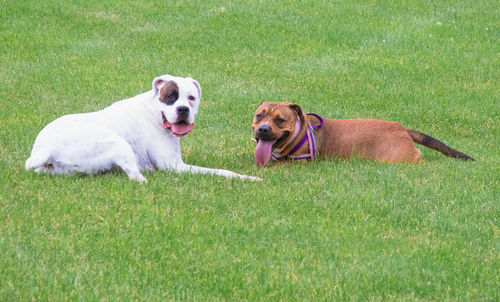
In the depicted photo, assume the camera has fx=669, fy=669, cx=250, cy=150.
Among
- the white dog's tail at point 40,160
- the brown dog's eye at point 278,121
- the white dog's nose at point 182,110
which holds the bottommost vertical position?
the brown dog's eye at point 278,121

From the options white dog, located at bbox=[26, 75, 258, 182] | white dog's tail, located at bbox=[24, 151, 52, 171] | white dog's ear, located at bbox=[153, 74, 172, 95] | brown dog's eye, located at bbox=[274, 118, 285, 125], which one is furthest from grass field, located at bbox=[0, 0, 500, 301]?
white dog's ear, located at bbox=[153, 74, 172, 95]

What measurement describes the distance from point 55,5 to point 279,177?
11362 millimetres

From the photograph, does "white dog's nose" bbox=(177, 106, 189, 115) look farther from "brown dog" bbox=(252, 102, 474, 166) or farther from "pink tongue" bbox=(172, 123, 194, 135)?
"brown dog" bbox=(252, 102, 474, 166)

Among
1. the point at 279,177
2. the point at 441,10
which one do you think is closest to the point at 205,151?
the point at 279,177

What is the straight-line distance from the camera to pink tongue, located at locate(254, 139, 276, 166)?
7.81 meters

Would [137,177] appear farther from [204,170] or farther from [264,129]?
[264,129]

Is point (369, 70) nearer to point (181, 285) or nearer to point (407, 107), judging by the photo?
point (407, 107)

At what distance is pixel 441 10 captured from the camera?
17266 millimetres

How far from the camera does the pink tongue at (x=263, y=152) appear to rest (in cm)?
781

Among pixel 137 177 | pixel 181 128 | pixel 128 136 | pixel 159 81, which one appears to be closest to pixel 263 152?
pixel 181 128

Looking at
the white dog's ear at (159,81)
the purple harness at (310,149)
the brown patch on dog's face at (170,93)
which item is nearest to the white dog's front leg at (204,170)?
the brown patch on dog's face at (170,93)

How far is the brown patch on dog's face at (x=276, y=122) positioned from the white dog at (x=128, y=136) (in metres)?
0.82

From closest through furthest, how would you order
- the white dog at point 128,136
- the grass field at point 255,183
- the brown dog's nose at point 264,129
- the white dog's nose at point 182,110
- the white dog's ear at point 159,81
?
the grass field at point 255,183
the white dog at point 128,136
the white dog's nose at point 182,110
the white dog's ear at point 159,81
the brown dog's nose at point 264,129

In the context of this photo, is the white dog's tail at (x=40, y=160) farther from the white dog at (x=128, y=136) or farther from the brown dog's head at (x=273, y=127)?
the brown dog's head at (x=273, y=127)
